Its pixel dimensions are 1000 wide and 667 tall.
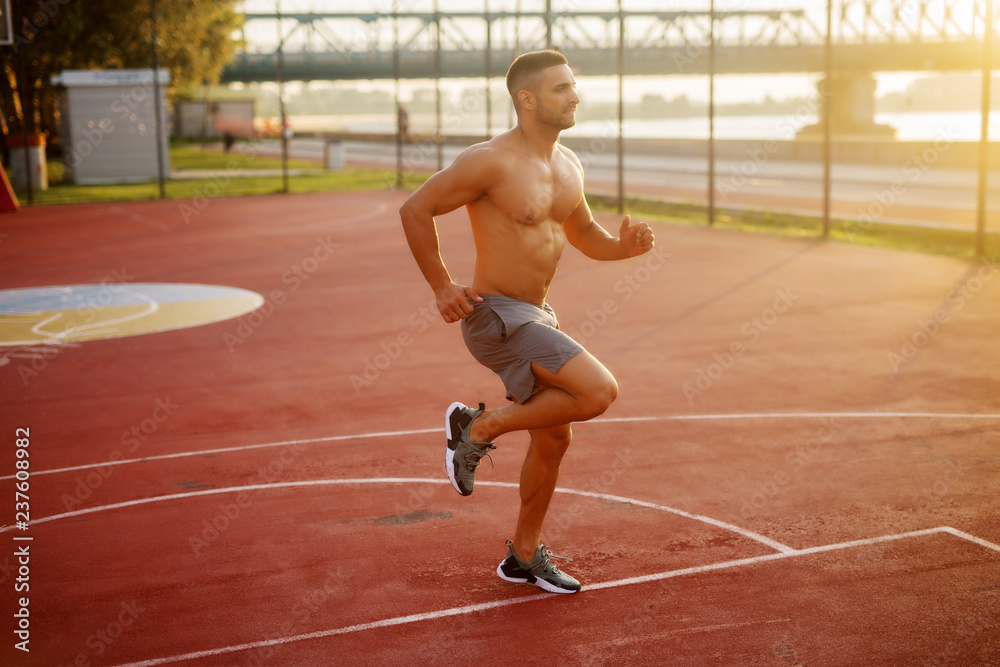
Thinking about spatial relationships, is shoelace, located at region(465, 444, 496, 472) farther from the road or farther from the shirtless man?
the road

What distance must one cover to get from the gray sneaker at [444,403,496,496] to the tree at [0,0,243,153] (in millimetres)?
30014

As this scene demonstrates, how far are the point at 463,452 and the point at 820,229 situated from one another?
54.0 feet

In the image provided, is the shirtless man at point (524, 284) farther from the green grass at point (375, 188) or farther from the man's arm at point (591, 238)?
the green grass at point (375, 188)

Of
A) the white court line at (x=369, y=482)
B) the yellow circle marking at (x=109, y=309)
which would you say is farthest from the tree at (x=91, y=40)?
the white court line at (x=369, y=482)

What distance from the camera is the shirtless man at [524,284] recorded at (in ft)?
14.9

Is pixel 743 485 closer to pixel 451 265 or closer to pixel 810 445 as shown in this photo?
pixel 810 445

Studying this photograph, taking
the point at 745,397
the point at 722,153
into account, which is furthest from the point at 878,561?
the point at 722,153

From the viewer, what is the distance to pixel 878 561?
512 centimetres

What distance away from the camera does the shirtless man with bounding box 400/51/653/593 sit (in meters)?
4.55

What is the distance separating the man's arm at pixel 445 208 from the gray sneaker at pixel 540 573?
1199mm

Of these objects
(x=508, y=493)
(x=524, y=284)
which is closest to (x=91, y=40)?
(x=508, y=493)

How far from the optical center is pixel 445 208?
15.0 feet

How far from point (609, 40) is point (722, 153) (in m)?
37.3

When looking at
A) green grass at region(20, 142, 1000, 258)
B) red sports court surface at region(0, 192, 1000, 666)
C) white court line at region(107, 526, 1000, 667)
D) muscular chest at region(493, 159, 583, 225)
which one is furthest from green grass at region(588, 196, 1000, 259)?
muscular chest at region(493, 159, 583, 225)
